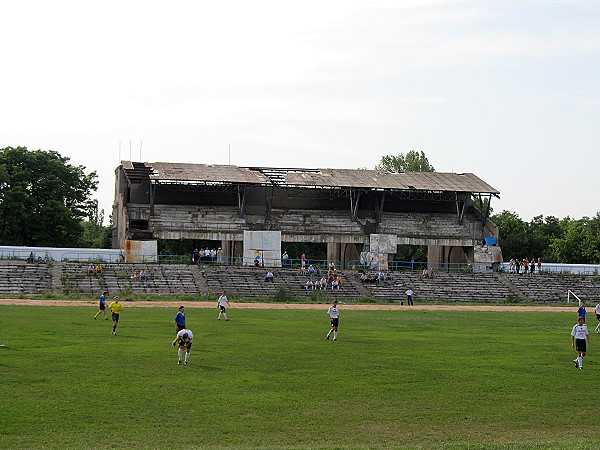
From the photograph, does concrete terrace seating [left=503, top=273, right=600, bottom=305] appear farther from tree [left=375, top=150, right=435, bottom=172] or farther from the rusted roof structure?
tree [left=375, top=150, right=435, bottom=172]

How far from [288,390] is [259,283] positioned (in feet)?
142

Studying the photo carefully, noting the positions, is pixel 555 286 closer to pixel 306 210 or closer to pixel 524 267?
pixel 524 267

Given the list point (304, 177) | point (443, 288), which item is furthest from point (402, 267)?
point (304, 177)

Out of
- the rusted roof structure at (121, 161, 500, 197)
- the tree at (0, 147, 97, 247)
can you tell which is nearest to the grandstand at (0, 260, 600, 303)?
the rusted roof structure at (121, 161, 500, 197)

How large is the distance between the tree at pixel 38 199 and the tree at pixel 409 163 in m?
53.7

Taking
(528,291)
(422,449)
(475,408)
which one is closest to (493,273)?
(528,291)

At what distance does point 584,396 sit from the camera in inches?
1010

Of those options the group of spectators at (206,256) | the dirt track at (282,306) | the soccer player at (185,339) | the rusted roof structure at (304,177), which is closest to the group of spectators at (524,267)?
the rusted roof structure at (304,177)

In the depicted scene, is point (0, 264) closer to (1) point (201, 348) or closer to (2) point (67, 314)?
(2) point (67, 314)

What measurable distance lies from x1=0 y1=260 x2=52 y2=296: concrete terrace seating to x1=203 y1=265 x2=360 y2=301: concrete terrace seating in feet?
40.7

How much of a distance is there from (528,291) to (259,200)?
26.8 meters

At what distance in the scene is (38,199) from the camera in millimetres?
84062

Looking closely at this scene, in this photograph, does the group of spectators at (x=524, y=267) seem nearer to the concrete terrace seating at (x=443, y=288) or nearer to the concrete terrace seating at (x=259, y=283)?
the concrete terrace seating at (x=443, y=288)

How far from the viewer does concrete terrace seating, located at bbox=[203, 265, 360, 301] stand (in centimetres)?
6675
